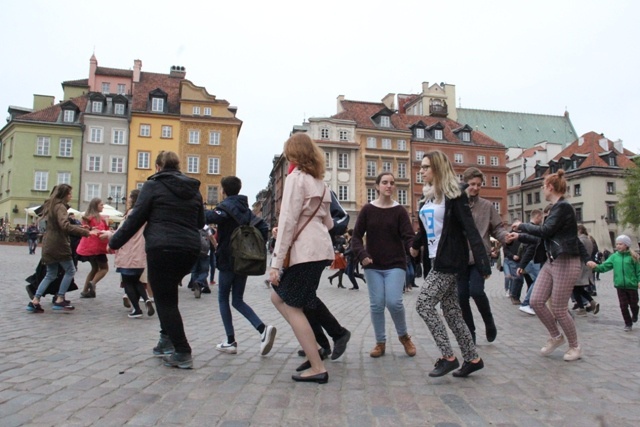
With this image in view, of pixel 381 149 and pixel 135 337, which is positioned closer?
pixel 135 337

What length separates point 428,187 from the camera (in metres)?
5.14

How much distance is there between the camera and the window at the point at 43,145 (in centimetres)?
5200

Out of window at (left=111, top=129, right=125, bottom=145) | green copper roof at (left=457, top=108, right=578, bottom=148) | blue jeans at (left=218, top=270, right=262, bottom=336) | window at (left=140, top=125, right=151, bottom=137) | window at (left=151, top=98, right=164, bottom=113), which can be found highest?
green copper roof at (left=457, top=108, right=578, bottom=148)

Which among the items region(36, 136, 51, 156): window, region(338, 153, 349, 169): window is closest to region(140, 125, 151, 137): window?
region(36, 136, 51, 156): window

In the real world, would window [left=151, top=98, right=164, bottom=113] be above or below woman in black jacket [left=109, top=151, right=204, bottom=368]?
above

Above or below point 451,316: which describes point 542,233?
above

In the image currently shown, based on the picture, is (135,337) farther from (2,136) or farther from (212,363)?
(2,136)

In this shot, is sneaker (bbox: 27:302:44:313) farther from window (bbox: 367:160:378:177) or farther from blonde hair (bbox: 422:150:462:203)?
window (bbox: 367:160:378:177)

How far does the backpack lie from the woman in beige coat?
688 mm

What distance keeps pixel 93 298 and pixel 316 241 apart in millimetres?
7559

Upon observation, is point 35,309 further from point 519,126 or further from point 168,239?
point 519,126

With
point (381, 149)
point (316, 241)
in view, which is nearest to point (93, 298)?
point (316, 241)

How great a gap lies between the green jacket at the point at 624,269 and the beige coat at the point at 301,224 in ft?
18.4

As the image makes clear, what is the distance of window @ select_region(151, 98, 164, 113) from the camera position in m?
54.3
